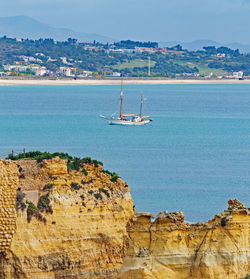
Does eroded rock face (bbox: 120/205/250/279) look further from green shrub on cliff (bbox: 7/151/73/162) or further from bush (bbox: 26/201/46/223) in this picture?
green shrub on cliff (bbox: 7/151/73/162)

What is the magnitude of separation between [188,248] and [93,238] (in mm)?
1975

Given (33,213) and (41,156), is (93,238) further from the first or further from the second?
(41,156)

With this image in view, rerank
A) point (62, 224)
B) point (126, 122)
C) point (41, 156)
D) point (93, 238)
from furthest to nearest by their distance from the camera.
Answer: point (126, 122) < point (41, 156) < point (93, 238) < point (62, 224)

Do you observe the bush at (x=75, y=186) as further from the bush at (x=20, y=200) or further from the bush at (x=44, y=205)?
the bush at (x=20, y=200)

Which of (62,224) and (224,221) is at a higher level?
(224,221)

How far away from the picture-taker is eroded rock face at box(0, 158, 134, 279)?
1817 cm

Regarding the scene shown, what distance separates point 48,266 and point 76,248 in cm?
68

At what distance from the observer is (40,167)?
19.1m

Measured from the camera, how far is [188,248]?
1838 cm

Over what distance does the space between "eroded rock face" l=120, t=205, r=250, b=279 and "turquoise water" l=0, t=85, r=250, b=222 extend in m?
17.7

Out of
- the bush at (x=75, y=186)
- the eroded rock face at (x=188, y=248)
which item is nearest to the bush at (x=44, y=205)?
the bush at (x=75, y=186)

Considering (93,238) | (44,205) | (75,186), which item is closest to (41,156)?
(75,186)

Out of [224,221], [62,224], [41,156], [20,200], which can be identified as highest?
[41,156]

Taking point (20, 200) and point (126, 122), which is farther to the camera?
point (126, 122)
